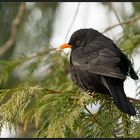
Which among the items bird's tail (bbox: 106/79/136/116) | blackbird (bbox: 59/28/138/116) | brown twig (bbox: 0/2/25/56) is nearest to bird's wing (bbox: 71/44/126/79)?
blackbird (bbox: 59/28/138/116)

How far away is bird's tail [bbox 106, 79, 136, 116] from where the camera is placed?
3.72m

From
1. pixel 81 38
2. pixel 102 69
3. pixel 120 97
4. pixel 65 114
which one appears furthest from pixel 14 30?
pixel 65 114

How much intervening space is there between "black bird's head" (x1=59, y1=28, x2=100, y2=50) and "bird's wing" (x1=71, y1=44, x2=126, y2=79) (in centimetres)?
18

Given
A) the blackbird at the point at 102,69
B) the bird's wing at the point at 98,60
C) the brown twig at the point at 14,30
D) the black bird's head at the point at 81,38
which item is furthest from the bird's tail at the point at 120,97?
the brown twig at the point at 14,30

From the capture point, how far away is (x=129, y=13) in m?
6.35

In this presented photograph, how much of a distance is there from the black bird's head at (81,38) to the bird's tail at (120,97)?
30.6 inches

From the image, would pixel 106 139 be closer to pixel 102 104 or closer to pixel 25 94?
pixel 102 104

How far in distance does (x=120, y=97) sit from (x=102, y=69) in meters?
0.27

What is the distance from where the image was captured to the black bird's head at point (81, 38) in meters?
4.94

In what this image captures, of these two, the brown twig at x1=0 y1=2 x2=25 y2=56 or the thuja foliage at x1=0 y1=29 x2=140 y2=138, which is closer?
the thuja foliage at x1=0 y1=29 x2=140 y2=138

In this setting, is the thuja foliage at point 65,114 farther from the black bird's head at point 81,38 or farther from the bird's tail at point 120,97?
the black bird's head at point 81,38

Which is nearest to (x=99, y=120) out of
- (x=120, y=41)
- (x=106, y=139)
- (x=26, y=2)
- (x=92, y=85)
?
(x=106, y=139)

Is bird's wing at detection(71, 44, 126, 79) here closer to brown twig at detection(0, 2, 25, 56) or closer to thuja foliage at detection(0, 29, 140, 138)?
thuja foliage at detection(0, 29, 140, 138)

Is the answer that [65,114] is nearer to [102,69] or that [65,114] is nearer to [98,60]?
[102,69]
